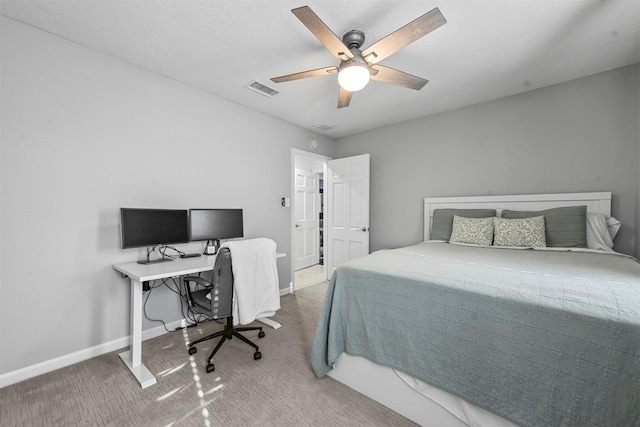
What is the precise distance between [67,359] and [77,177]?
146 centimetres

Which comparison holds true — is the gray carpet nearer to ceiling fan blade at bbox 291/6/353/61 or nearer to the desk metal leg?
the desk metal leg

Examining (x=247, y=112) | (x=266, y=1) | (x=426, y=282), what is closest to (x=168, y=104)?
(x=247, y=112)

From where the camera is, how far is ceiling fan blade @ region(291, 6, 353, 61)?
1403mm

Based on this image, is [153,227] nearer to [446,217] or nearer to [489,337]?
[489,337]

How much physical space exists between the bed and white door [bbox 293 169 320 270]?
3363mm

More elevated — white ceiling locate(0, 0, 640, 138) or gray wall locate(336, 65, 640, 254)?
white ceiling locate(0, 0, 640, 138)

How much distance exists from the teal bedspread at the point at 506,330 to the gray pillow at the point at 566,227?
1.55 feet

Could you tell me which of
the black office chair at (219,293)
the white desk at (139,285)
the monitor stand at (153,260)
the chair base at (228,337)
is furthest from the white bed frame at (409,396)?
the monitor stand at (153,260)

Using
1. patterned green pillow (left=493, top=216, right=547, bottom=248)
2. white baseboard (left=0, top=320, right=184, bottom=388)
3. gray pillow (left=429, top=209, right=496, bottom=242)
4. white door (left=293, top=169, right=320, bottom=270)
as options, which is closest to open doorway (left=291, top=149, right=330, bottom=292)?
white door (left=293, top=169, right=320, bottom=270)

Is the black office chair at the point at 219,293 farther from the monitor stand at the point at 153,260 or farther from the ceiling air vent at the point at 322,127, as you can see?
A: the ceiling air vent at the point at 322,127

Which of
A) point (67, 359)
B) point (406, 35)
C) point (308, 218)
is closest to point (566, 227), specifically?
Answer: point (406, 35)

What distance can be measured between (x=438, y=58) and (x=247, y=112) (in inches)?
89.2

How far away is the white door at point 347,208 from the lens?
4.07m

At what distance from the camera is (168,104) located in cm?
264
